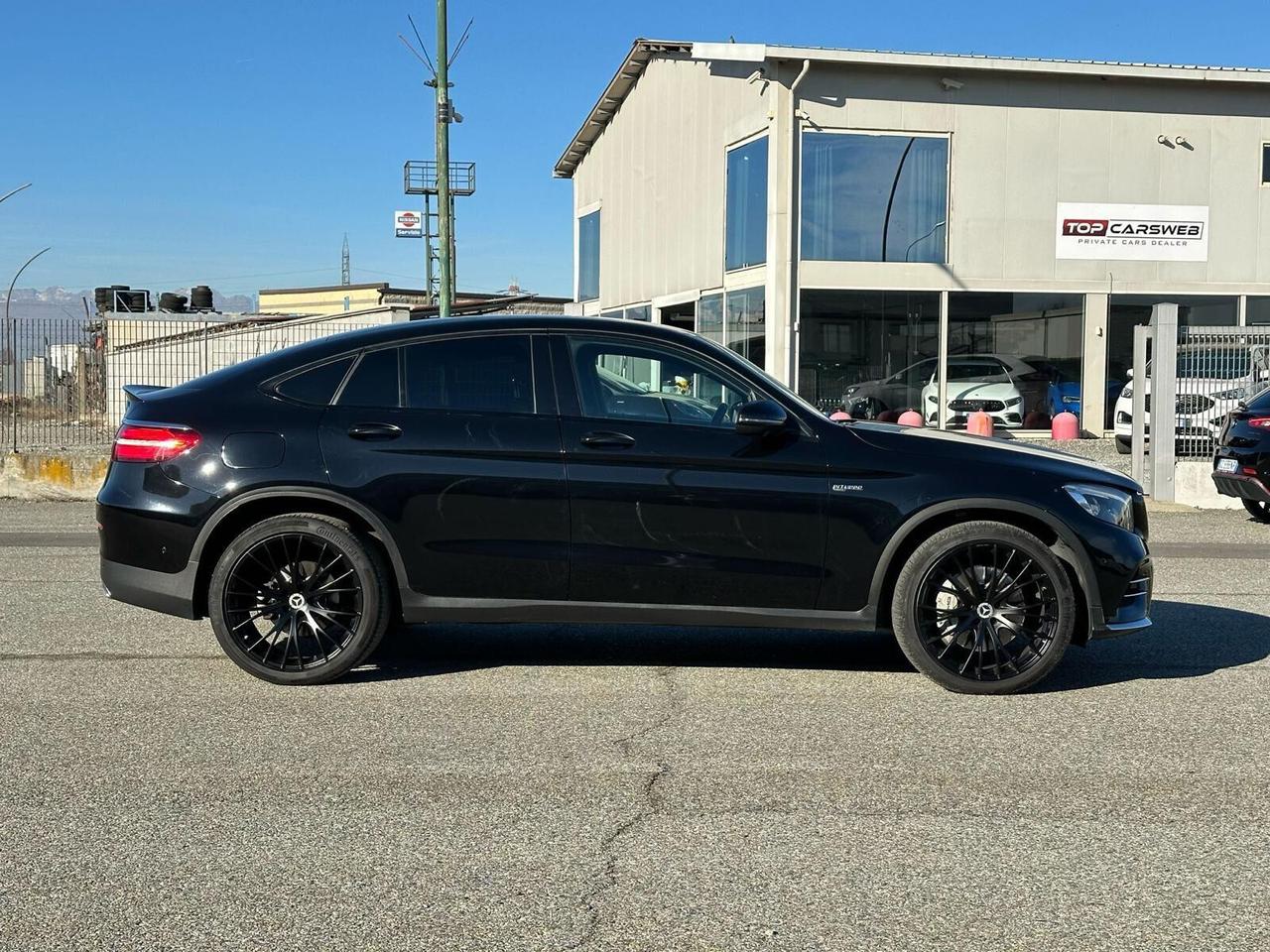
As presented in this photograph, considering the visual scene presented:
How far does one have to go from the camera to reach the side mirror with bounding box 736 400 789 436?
235 inches

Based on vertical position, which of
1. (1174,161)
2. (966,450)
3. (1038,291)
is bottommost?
(966,450)

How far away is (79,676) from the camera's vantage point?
21.1ft

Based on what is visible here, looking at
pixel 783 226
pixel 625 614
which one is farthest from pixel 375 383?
pixel 783 226

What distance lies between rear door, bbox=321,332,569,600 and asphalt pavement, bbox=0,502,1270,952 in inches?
21.4

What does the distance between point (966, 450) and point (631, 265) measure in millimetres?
23718

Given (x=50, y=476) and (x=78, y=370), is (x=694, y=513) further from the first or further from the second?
(x=78, y=370)

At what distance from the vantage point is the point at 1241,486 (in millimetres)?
13242

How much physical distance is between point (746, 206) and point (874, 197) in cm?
223

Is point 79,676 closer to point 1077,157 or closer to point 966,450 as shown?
point 966,450

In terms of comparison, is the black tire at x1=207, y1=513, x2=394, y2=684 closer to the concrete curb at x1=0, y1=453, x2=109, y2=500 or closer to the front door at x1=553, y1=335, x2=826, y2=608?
the front door at x1=553, y1=335, x2=826, y2=608

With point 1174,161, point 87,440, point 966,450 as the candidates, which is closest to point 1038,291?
point 1174,161

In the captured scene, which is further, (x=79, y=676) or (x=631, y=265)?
(x=631, y=265)

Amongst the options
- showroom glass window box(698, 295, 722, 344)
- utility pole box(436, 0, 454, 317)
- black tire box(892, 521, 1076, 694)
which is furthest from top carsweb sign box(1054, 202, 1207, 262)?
black tire box(892, 521, 1076, 694)

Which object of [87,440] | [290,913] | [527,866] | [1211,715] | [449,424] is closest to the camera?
[290,913]
